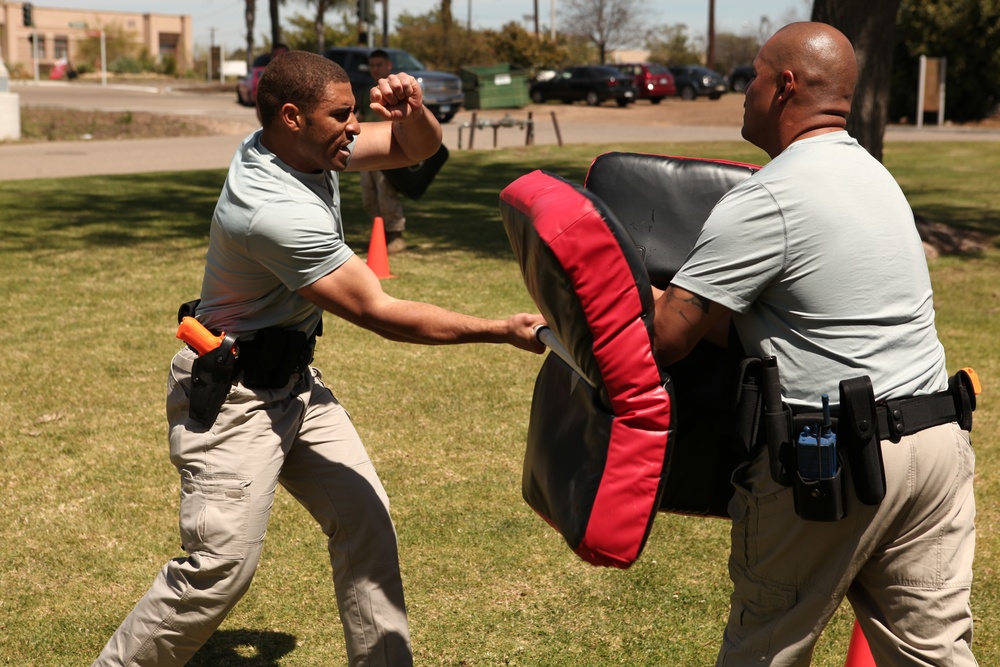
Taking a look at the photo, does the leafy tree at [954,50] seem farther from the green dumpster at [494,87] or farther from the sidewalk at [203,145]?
the green dumpster at [494,87]

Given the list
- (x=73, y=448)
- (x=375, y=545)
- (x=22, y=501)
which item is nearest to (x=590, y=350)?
(x=375, y=545)

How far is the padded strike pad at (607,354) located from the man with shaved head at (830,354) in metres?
0.14

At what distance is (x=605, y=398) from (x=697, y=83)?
46.2 m

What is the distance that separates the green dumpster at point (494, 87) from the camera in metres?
35.7

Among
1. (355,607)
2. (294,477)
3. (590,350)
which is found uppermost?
(590,350)

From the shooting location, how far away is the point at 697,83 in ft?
154

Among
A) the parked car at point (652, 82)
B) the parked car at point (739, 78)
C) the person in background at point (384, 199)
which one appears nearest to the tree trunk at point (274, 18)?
the parked car at point (652, 82)

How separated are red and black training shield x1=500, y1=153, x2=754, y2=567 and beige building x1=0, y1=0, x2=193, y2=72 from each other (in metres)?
80.7

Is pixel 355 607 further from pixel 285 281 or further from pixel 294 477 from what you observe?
pixel 285 281

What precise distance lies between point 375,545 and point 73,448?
9.66 feet

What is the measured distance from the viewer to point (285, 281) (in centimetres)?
320

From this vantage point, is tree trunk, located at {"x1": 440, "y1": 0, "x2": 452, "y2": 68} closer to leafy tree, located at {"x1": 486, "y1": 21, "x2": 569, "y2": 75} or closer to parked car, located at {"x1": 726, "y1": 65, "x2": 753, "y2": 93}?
leafy tree, located at {"x1": 486, "y1": 21, "x2": 569, "y2": 75}

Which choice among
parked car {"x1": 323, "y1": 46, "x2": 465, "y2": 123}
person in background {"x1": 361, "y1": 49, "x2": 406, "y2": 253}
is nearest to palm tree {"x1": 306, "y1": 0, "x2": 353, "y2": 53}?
parked car {"x1": 323, "y1": 46, "x2": 465, "y2": 123}

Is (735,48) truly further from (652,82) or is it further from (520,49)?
(652,82)
